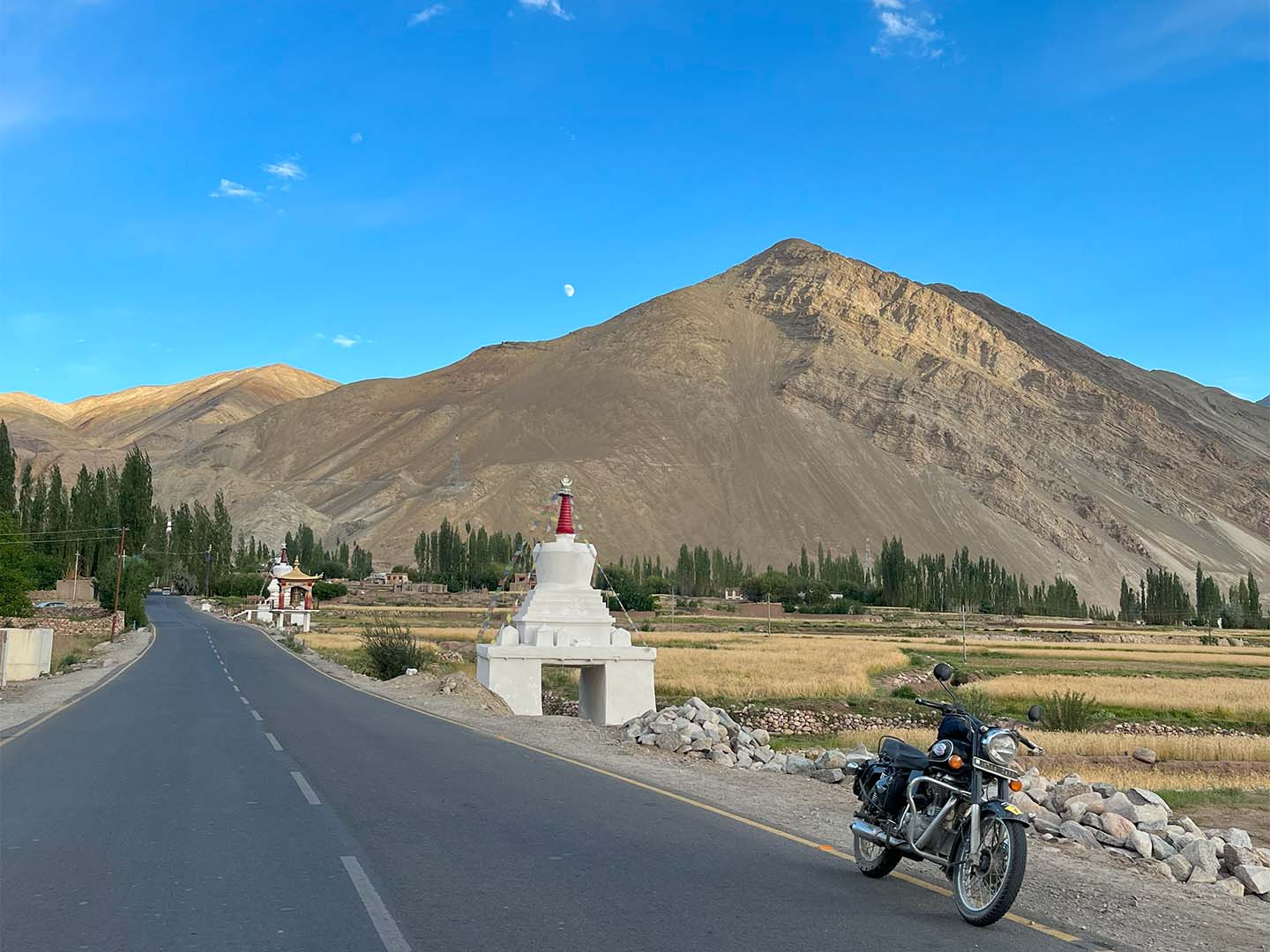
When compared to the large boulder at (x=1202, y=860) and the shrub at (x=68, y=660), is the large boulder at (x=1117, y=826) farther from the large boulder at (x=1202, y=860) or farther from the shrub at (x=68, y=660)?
the shrub at (x=68, y=660)

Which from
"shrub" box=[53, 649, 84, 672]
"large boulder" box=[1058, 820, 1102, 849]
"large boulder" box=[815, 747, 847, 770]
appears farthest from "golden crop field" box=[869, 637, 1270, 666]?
"large boulder" box=[1058, 820, 1102, 849]

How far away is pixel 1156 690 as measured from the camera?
4091cm

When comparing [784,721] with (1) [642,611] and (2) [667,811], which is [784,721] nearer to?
(2) [667,811]

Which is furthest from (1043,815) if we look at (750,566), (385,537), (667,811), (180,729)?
(385,537)

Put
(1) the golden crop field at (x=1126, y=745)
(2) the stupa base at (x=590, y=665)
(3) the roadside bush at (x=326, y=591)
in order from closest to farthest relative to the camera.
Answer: (1) the golden crop field at (x=1126, y=745)
(2) the stupa base at (x=590, y=665)
(3) the roadside bush at (x=326, y=591)

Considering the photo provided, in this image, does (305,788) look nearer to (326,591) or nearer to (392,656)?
(392,656)

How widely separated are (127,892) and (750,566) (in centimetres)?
16528

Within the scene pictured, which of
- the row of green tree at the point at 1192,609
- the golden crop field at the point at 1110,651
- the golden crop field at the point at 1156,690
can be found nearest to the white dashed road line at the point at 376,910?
the golden crop field at the point at 1156,690

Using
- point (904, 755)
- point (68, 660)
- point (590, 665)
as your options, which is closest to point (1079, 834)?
point (904, 755)

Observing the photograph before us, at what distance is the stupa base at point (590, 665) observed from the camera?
2566cm

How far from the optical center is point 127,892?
7707mm

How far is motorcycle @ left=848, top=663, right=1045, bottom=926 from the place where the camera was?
733cm

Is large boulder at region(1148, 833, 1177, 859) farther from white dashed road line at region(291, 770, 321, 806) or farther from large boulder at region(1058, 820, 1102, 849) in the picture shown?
white dashed road line at region(291, 770, 321, 806)

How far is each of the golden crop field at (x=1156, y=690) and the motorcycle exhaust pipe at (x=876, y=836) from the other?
101ft
